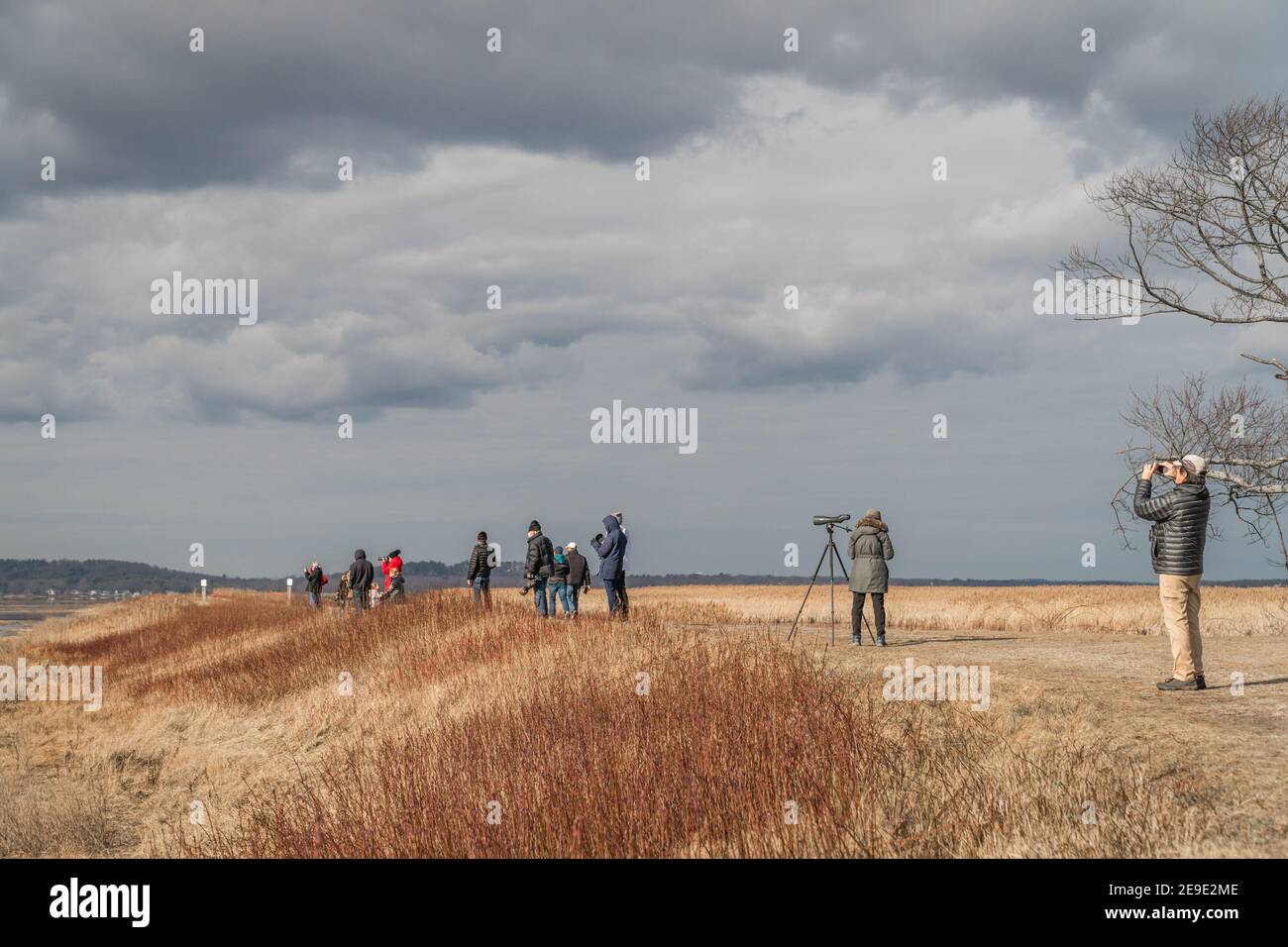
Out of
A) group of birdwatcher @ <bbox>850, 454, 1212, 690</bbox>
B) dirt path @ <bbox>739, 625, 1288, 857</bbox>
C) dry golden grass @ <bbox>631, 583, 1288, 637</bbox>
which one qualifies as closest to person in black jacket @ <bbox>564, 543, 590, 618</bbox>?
dirt path @ <bbox>739, 625, 1288, 857</bbox>

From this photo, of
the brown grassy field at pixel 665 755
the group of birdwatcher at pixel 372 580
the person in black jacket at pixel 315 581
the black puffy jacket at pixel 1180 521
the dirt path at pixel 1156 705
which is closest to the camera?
the dirt path at pixel 1156 705

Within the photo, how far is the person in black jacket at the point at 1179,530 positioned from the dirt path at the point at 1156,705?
99 cm

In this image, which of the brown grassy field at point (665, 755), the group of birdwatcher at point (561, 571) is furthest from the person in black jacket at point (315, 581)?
the brown grassy field at point (665, 755)

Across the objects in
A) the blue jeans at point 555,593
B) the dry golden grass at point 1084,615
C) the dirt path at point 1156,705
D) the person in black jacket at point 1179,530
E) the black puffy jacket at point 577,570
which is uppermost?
the person in black jacket at point 1179,530

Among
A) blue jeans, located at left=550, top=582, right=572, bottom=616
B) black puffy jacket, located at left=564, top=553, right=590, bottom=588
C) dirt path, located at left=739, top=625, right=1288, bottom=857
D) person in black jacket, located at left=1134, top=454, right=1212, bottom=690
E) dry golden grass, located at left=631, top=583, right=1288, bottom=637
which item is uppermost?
person in black jacket, located at left=1134, top=454, right=1212, bottom=690

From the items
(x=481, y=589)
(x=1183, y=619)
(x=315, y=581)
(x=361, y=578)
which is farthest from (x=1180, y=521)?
(x=315, y=581)

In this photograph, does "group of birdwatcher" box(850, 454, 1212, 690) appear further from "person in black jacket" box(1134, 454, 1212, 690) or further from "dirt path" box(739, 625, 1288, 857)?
"dirt path" box(739, 625, 1288, 857)

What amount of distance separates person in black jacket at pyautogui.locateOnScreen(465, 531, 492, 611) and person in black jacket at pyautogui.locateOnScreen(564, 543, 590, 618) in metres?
2.03

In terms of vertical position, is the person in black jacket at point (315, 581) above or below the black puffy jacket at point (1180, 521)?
below

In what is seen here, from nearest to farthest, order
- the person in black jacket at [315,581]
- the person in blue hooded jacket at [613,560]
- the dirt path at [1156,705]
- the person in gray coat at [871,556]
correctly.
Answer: the dirt path at [1156,705]
the person in gray coat at [871,556]
the person in blue hooded jacket at [613,560]
the person in black jacket at [315,581]

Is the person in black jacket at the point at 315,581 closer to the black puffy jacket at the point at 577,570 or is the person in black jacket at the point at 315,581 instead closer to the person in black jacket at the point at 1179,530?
the black puffy jacket at the point at 577,570

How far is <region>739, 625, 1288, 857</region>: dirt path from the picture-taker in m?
6.61

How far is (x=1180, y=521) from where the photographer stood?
395 inches

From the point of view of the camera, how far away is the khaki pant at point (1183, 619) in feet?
32.9
